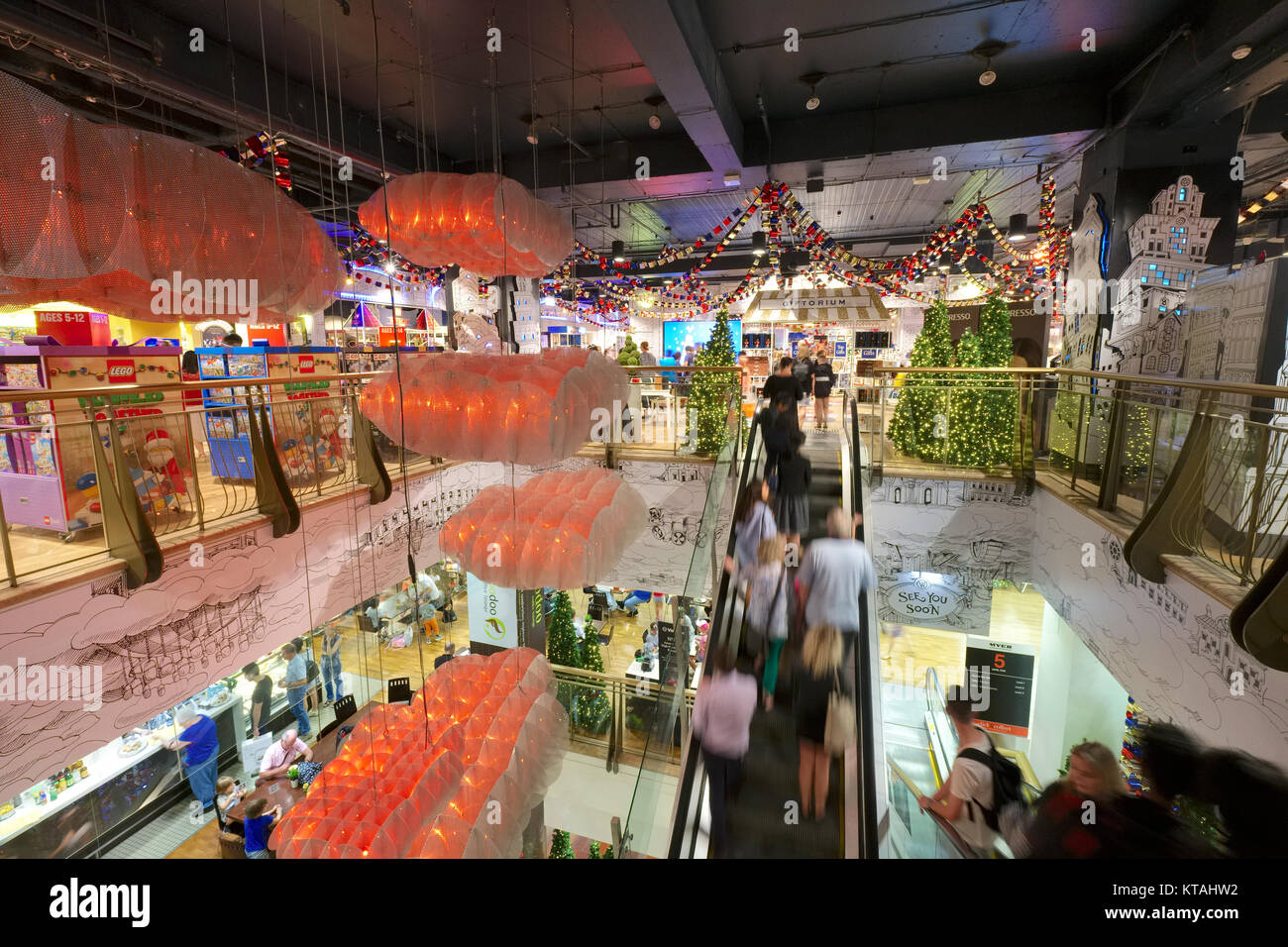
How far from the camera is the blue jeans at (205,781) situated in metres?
5.47

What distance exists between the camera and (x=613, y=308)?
13.2m

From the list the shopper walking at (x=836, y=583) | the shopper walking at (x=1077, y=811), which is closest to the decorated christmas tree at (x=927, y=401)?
the shopper walking at (x=836, y=583)

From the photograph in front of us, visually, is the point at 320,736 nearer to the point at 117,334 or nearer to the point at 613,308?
the point at 117,334

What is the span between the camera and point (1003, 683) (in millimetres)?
6695

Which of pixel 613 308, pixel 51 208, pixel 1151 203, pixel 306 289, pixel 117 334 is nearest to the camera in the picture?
pixel 51 208

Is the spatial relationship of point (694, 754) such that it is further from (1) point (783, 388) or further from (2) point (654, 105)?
(2) point (654, 105)

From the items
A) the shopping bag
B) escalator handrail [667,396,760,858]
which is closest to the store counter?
the shopping bag

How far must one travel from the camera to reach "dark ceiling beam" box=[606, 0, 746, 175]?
3.50 m

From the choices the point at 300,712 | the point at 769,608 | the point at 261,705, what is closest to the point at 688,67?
the point at 769,608

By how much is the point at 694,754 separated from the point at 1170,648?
2.90 m

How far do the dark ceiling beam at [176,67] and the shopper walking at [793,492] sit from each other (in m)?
4.16

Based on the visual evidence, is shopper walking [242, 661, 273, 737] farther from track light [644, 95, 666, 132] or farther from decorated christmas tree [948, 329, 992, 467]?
decorated christmas tree [948, 329, 992, 467]
